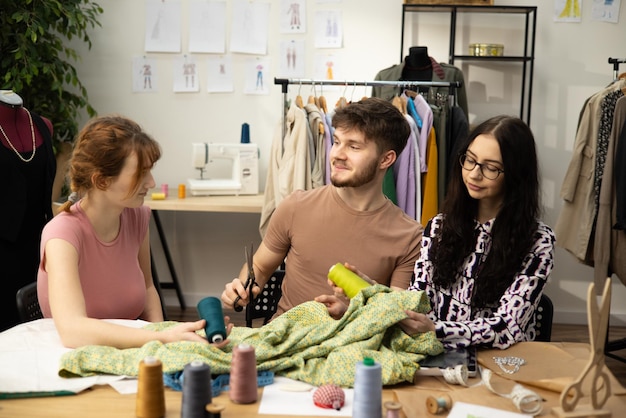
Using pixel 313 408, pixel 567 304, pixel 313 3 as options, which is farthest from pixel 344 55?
pixel 313 408

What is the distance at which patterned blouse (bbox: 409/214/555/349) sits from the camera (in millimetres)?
1771

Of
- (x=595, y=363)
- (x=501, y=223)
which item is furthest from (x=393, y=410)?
(x=501, y=223)

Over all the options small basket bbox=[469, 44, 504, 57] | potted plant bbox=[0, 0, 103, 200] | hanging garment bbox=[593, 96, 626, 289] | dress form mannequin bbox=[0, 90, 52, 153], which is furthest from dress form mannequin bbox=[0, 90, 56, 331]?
hanging garment bbox=[593, 96, 626, 289]

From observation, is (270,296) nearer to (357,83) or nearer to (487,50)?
(357,83)

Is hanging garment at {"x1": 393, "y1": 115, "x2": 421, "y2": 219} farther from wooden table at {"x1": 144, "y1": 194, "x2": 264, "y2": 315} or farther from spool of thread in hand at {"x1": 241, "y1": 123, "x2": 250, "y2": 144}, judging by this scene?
spool of thread in hand at {"x1": 241, "y1": 123, "x2": 250, "y2": 144}

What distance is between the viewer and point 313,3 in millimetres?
4559

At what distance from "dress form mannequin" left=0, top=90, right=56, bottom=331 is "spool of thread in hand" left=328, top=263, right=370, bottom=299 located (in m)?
1.54

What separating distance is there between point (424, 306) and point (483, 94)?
3.13 m

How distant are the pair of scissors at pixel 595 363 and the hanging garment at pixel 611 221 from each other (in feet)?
8.03

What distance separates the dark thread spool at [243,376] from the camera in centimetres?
142

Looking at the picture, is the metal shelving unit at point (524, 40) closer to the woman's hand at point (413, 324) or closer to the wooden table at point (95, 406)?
the woman's hand at point (413, 324)

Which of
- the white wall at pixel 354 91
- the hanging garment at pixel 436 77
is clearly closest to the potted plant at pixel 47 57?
the white wall at pixel 354 91

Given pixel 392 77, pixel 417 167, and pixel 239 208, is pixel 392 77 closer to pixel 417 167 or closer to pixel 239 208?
pixel 417 167

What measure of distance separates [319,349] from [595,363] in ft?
1.86
